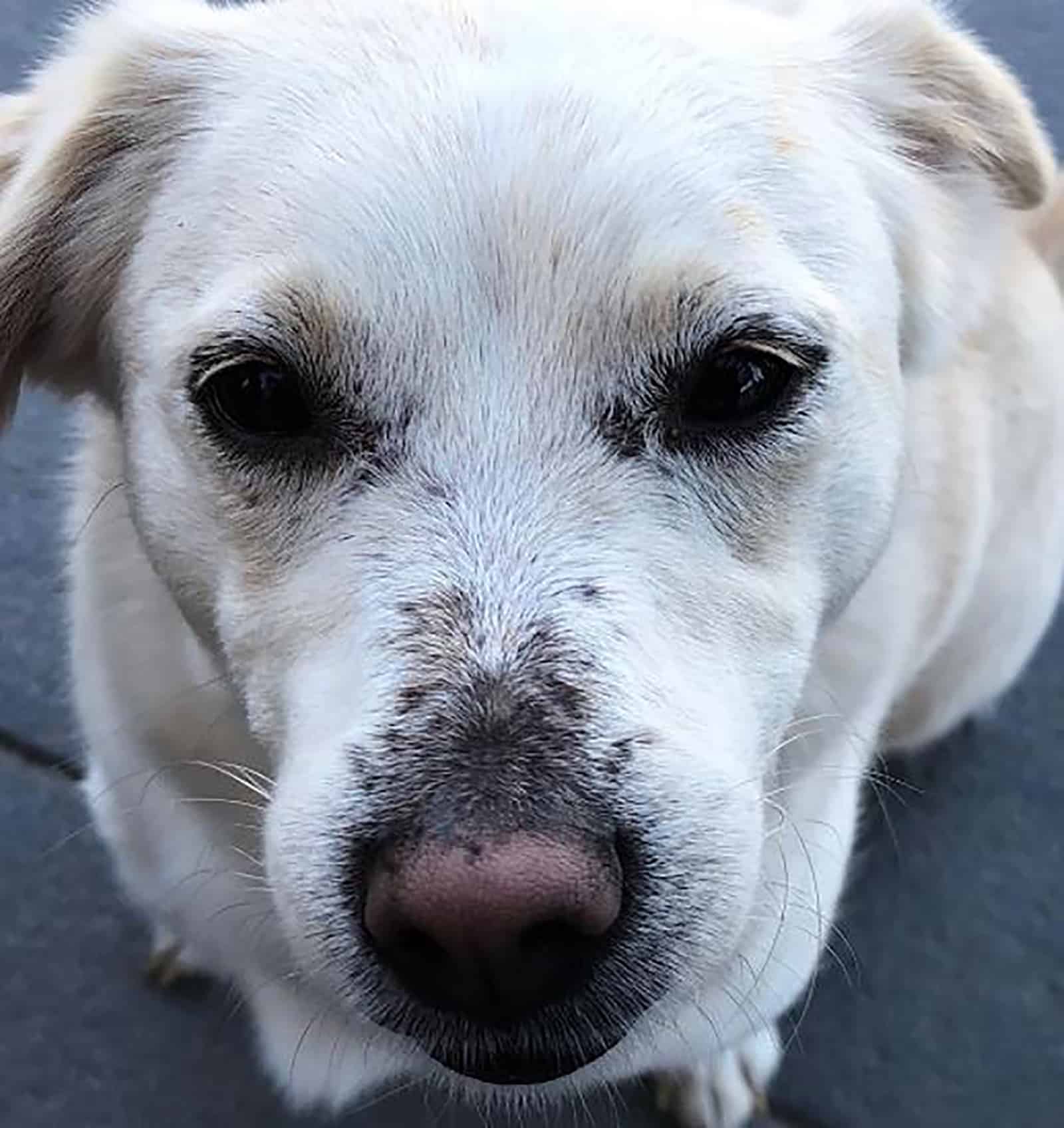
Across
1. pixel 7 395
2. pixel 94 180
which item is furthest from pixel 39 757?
pixel 94 180

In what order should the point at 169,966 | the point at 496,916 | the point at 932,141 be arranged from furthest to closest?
1. the point at 169,966
2. the point at 932,141
3. the point at 496,916

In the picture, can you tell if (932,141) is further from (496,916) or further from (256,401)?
(496,916)

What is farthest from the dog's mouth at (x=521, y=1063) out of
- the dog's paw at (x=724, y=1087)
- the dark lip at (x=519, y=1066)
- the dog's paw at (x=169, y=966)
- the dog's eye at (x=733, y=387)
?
the dog's paw at (x=169, y=966)

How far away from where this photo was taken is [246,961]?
2.08 metres

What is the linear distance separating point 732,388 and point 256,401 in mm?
394

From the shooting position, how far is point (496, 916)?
125cm

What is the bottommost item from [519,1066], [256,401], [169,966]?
[169,966]

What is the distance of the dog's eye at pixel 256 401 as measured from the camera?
1.45 metres

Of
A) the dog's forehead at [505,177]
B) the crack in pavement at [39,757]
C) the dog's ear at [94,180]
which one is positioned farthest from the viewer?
the crack in pavement at [39,757]

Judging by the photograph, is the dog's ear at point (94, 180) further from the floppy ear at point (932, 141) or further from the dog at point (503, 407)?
the floppy ear at point (932, 141)

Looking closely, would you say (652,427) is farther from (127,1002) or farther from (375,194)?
(127,1002)

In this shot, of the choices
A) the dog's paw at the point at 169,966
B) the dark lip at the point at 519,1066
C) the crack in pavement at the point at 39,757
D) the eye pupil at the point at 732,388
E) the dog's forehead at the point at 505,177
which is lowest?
the dog's paw at the point at 169,966

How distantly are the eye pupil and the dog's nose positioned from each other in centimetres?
39

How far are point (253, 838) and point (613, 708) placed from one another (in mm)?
682
